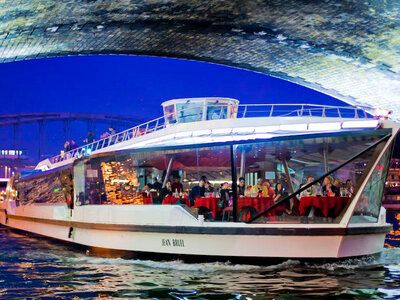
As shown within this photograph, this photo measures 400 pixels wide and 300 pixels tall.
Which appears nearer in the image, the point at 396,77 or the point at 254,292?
the point at 254,292

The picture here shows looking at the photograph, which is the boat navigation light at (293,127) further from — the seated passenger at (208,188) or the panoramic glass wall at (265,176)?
the seated passenger at (208,188)

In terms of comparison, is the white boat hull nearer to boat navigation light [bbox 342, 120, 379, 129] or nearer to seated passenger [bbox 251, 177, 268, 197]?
seated passenger [bbox 251, 177, 268, 197]

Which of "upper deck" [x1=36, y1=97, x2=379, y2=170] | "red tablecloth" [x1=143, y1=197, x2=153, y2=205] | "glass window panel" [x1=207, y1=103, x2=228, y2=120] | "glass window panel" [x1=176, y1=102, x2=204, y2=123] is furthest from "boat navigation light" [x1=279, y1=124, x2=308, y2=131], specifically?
"glass window panel" [x1=176, y1=102, x2=204, y2=123]

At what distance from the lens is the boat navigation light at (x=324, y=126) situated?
1101 cm

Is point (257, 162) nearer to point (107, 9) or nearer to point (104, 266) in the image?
point (104, 266)

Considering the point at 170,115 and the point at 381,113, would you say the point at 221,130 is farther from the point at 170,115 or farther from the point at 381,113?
the point at 170,115

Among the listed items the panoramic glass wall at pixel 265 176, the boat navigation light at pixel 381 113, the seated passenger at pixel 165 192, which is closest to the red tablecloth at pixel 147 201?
the panoramic glass wall at pixel 265 176

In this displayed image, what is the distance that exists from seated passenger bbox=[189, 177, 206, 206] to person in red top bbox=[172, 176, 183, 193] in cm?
39

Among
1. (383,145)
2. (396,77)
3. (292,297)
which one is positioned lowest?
(292,297)

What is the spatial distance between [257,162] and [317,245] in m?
2.13

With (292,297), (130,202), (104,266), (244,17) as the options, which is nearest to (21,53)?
(244,17)

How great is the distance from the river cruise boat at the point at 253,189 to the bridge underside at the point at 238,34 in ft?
43.4

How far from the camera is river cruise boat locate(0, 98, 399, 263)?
10836 millimetres

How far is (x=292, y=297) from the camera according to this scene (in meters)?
8.75
